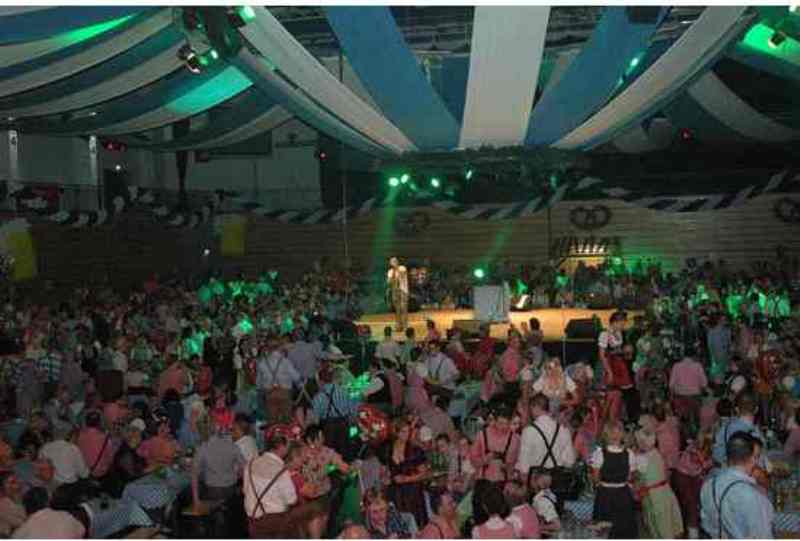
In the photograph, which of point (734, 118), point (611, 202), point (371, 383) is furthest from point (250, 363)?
point (611, 202)

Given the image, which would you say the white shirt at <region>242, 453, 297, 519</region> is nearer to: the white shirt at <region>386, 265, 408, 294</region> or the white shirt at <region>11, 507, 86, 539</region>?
the white shirt at <region>11, 507, 86, 539</region>

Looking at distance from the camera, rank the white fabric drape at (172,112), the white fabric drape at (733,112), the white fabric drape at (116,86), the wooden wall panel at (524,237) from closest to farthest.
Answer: the white fabric drape at (116,86)
the white fabric drape at (172,112)
the white fabric drape at (733,112)
the wooden wall panel at (524,237)

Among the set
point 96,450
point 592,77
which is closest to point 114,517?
point 96,450

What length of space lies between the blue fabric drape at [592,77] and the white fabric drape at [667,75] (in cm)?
16

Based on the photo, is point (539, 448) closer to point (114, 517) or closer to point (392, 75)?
point (114, 517)

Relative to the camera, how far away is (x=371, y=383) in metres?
7.98

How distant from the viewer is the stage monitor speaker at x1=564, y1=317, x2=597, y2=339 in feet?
33.3

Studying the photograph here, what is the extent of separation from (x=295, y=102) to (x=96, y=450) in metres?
3.43

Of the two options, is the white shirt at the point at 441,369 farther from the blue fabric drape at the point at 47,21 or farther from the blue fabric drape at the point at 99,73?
the blue fabric drape at the point at 99,73

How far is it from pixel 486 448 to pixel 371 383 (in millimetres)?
2649

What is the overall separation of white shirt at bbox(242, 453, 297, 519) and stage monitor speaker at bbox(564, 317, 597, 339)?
19.0 feet

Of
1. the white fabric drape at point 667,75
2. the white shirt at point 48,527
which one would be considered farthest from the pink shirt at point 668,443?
the white shirt at point 48,527

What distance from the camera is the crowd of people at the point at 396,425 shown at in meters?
4.74

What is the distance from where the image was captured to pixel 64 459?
18.6 ft
